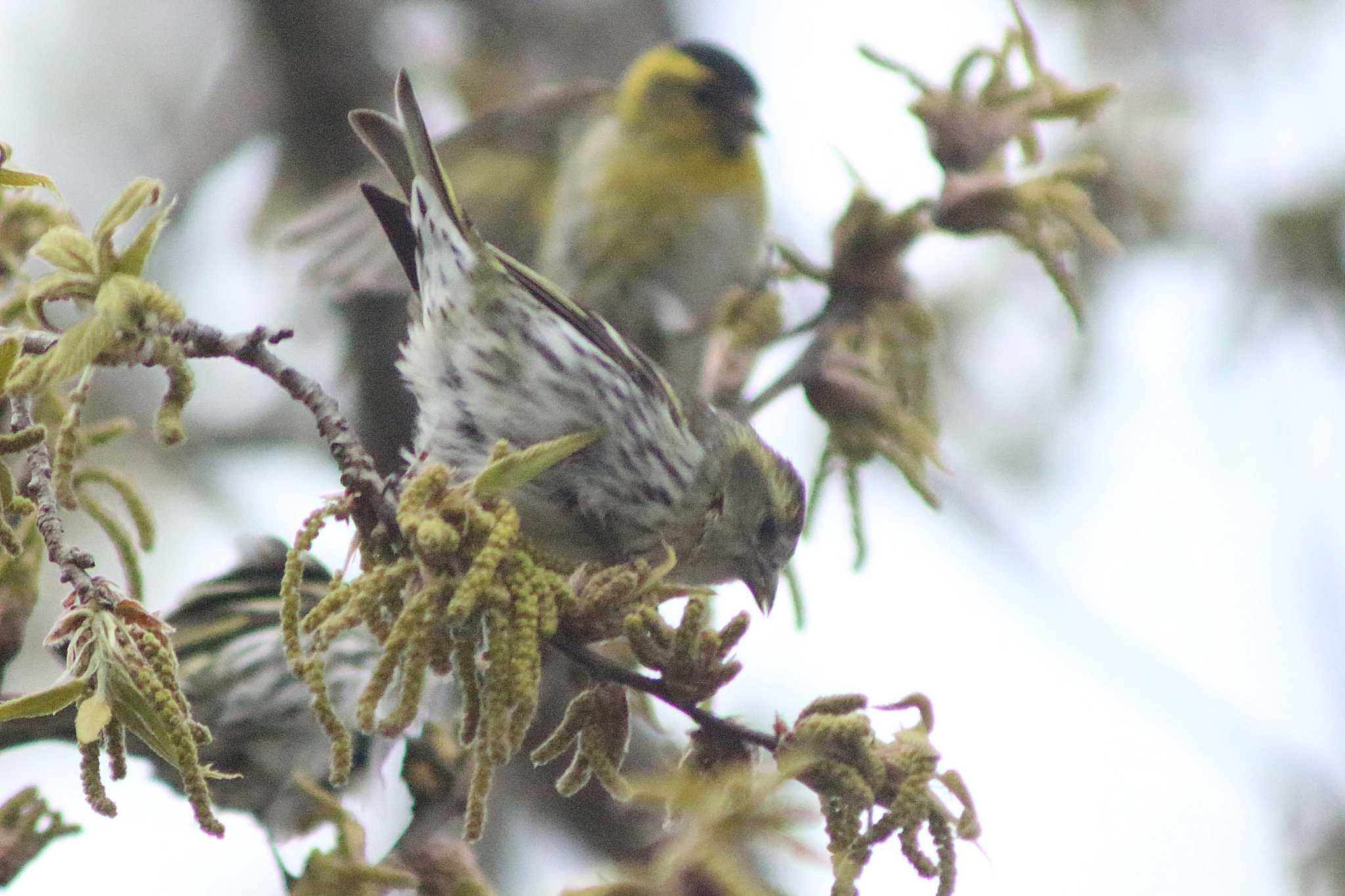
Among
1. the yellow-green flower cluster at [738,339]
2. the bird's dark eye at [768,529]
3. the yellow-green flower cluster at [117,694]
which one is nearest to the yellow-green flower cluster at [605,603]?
the yellow-green flower cluster at [117,694]

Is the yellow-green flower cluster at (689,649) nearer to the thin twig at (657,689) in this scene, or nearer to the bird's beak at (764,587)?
the thin twig at (657,689)

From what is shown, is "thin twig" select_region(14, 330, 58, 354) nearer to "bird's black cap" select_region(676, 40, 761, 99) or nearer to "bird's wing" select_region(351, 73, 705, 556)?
"bird's wing" select_region(351, 73, 705, 556)

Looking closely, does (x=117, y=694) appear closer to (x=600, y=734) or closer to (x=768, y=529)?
(x=600, y=734)

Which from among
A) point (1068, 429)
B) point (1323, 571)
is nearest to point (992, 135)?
point (1323, 571)

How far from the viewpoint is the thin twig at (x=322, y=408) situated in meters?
1.57

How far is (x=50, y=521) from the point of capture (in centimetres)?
151

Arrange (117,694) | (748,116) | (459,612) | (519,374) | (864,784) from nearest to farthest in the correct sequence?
(117,694) < (459,612) < (864,784) < (519,374) < (748,116)

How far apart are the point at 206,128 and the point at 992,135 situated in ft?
9.99

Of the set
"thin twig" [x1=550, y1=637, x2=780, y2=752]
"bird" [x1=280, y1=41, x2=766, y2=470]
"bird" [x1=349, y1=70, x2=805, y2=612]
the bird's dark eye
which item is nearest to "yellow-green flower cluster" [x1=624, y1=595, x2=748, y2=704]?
"thin twig" [x1=550, y1=637, x2=780, y2=752]

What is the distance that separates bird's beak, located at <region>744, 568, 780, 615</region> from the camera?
120 inches

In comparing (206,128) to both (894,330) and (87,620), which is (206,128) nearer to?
(894,330)

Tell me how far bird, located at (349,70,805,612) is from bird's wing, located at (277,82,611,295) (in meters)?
1.31

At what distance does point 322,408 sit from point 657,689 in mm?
487

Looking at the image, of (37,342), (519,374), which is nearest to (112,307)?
(37,342)
